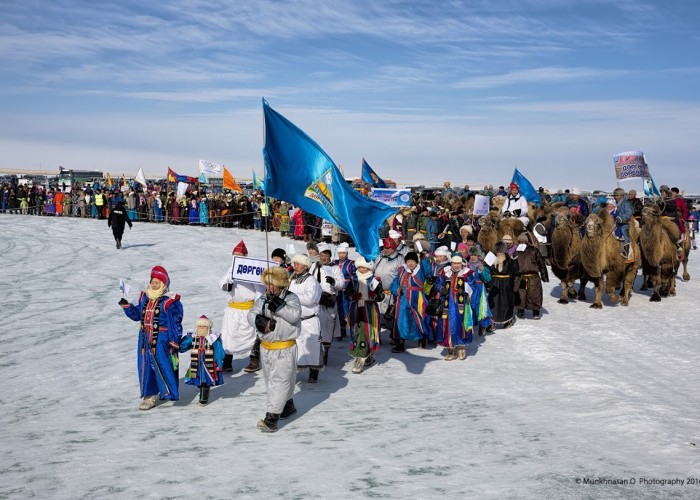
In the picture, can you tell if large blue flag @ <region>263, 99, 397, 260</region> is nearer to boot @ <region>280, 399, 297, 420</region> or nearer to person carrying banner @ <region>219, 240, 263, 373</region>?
person carrying banner @ <region>219, 240, 263, 373</region>

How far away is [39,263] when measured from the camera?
20125mm

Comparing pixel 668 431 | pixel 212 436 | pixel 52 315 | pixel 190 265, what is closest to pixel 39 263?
pixel 190 265

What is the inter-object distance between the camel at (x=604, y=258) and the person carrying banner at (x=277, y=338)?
8.52 meters

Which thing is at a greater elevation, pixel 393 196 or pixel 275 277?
pixel 393 196

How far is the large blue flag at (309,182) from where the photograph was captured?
8031 mm

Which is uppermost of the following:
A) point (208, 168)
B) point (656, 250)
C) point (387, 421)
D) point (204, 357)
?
point (208, 168)

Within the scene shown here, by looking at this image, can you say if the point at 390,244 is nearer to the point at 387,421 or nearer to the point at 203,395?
the point at 387,421

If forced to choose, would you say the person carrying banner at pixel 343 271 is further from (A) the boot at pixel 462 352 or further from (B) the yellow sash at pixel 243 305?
(A) the boot at pixel 462 352

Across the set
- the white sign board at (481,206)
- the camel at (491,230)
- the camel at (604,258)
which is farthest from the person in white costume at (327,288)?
the white sign board at (481,206)

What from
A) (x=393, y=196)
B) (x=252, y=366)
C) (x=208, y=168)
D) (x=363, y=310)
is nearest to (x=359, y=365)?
(x=363, y=310)

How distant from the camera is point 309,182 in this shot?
829cm

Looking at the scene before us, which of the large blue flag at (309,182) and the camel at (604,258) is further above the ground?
the large blue flag at (309,182)

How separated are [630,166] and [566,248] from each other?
4.01m

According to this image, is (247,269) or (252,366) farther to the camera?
(252,366)
